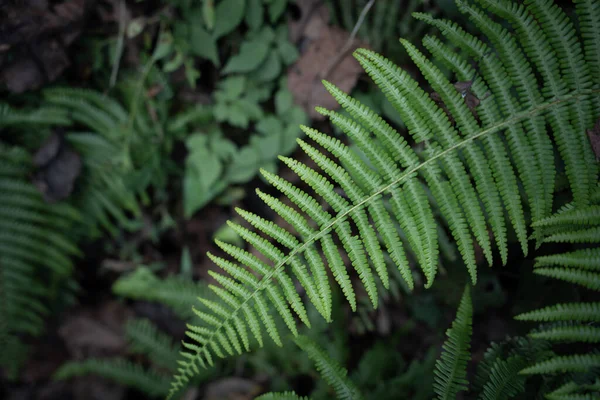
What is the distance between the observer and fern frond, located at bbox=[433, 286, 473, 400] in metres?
1.57

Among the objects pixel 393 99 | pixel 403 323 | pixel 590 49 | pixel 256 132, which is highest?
pixel 256 132

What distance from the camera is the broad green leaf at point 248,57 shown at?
8.11 feet

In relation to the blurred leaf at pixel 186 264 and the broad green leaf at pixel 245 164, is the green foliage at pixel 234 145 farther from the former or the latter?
the blurred leaf at pixel 186 264

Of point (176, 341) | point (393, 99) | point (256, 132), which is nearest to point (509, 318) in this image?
point (393, 99)

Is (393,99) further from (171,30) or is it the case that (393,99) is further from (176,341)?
(176,341)

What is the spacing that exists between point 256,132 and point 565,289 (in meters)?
2.17

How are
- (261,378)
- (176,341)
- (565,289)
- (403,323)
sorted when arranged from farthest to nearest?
1. (176,341)
2. (261,378)
3. (403,323)
4. (565,289)

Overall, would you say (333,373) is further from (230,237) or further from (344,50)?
(344,50)

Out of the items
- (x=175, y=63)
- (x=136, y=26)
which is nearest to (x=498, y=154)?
(x=175, y=63)

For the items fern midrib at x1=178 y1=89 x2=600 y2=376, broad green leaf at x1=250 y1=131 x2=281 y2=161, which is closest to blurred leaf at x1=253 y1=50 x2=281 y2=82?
broad green leaf at x1=250 y1=131 x2=281 y2=161

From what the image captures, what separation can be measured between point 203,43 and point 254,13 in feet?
1.30

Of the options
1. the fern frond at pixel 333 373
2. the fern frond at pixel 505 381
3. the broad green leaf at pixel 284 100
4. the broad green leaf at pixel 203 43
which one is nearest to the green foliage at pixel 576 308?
the fern frond at pixel 505 381

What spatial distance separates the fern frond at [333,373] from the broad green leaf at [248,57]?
5.70 feet

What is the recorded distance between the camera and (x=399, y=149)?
149 centimetres
